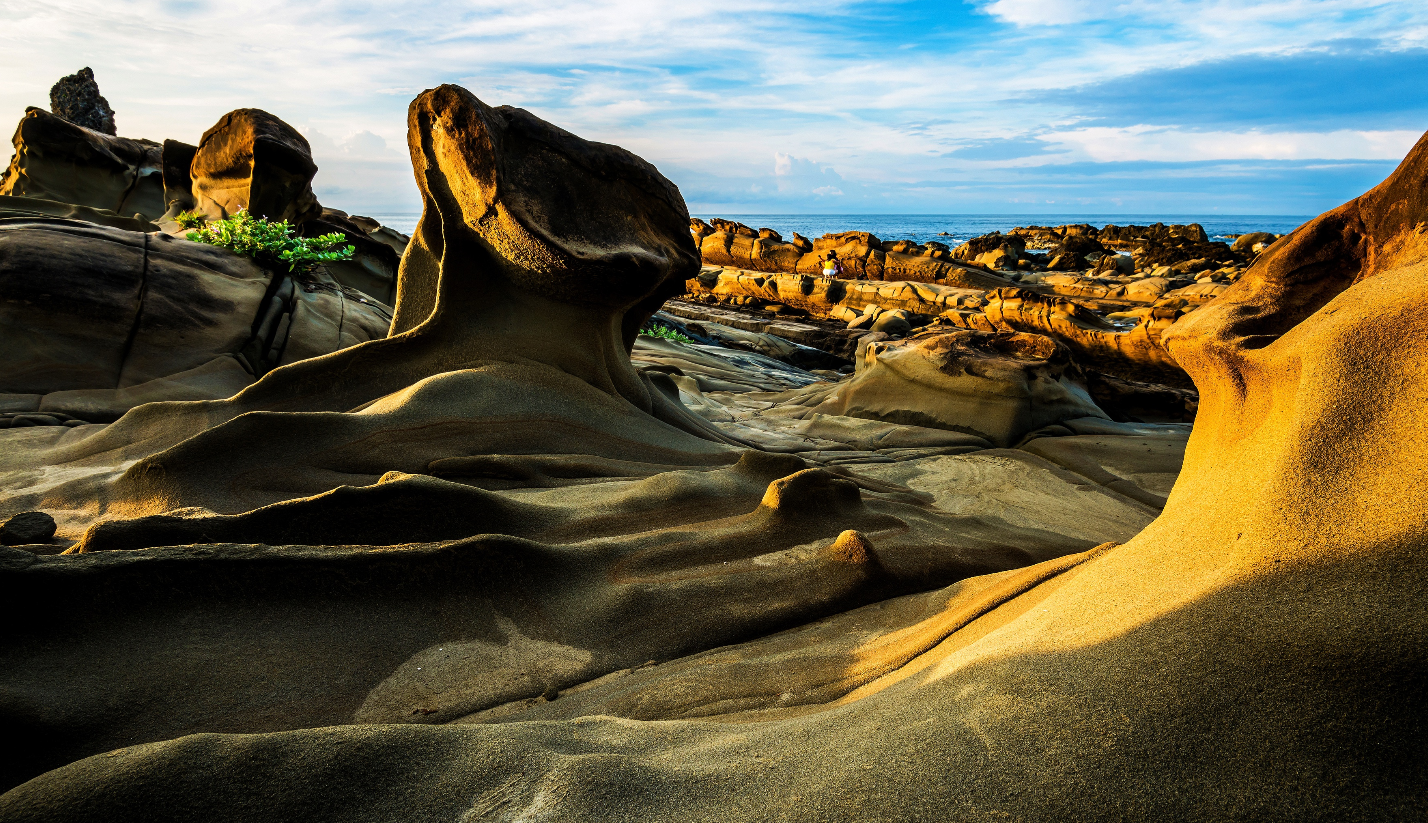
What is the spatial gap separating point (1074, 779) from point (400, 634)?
1.59m

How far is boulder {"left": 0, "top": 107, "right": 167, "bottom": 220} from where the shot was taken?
10211 mm

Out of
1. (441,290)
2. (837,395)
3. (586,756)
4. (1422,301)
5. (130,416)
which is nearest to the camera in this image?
(586,756)

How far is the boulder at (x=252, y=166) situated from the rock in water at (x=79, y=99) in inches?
582

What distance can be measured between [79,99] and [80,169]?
11275 millimetres

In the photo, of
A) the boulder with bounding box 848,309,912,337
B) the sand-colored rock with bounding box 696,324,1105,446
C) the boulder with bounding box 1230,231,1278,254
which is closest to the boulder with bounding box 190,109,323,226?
the sand-colored rock with bounding box 696,324,1105,446

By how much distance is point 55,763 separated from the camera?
56.6 inches

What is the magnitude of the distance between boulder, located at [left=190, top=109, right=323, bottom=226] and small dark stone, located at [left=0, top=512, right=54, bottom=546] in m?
6.57

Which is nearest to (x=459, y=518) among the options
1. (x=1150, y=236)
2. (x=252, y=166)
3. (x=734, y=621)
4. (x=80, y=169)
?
(x=734, y=621)

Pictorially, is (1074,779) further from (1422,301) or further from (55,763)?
(55,763)

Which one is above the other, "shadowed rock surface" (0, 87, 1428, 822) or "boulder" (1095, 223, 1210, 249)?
"boulder" (1095, 223, 1210, 249)

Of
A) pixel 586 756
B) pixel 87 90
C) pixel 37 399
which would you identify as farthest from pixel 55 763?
pixel 87 90

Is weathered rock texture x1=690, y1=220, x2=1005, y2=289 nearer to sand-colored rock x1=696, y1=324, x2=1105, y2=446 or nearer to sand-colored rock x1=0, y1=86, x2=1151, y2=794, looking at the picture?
sand-colored rock x1=696, y1=324, x2=1105, y2=446

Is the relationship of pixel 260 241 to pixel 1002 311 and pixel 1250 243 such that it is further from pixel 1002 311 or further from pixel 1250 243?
pixel 1250 243

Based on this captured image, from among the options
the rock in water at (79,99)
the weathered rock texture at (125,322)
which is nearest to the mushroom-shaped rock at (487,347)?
the weathered rock texture at (125,322)
